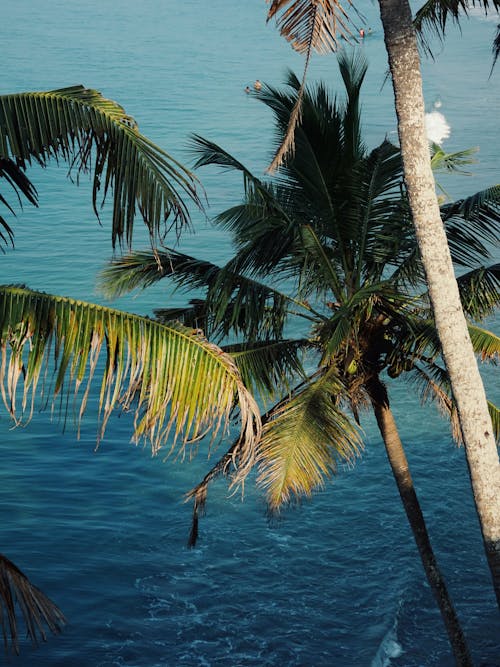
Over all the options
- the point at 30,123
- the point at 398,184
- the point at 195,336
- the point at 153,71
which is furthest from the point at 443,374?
the point at 153,71

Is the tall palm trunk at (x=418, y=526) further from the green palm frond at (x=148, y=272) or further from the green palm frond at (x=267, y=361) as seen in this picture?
the green palm frond at (x=148, y=272)

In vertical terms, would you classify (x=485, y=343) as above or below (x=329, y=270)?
below

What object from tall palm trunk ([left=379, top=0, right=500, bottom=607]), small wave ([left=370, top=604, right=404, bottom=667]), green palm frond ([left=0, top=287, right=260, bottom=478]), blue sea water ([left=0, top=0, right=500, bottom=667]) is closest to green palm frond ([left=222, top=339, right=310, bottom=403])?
tall palm trunk ([left=379, top=0, right=500, bottom=607])

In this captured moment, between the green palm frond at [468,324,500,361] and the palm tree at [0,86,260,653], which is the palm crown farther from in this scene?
the palm tree at [0,86,260,653]

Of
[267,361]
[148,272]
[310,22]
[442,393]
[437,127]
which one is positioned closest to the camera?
[310,22]

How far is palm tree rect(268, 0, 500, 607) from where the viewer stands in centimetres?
856

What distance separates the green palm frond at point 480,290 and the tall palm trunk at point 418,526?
154 cm

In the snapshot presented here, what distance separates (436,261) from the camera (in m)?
8.98

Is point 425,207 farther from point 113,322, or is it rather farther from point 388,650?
point 388,650

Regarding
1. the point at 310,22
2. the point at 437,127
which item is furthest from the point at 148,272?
the point at 437,127

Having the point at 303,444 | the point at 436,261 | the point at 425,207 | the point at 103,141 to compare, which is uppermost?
the point at 425,207

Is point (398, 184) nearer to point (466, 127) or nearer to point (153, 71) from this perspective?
point (466, 127)

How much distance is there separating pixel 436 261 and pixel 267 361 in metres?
3.60

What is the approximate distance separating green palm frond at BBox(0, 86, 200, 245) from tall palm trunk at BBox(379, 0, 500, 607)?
303 centimetres
